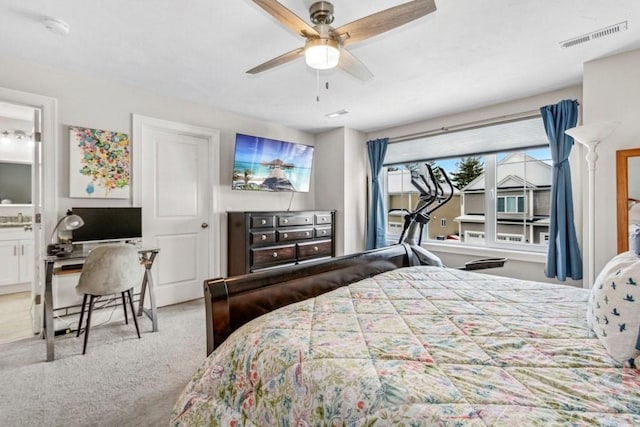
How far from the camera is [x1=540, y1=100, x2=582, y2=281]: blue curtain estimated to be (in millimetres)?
2805

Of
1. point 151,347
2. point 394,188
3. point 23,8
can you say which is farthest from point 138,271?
point 394,188

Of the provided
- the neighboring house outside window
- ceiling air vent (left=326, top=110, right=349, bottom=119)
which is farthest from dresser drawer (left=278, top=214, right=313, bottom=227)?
the neighboring house outside window

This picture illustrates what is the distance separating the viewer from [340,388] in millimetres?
789

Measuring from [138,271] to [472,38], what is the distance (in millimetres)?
3193

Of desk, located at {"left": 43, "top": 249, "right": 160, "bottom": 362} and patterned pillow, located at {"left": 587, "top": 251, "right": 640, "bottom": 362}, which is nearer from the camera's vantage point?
patterned pillow, located at {"left": 587, "top": 251, "right": 640, "bottom": 362}

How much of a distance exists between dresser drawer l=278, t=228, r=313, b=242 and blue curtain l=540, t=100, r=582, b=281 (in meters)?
2.63

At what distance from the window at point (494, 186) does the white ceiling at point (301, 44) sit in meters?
0.45

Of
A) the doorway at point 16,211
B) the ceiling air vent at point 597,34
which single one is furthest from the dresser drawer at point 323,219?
the doorway at point 16,211

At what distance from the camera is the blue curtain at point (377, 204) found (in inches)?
174

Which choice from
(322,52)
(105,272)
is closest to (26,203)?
(105,272)

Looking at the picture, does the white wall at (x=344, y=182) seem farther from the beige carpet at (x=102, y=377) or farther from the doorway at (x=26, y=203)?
the doorway at (x=26, y=203)

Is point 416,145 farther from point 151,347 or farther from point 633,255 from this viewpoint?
point 151,347

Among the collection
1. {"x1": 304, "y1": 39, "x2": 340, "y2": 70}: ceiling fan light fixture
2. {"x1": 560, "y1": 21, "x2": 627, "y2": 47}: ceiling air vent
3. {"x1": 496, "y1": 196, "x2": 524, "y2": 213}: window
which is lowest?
{"x1": 496, "y1": 196, "x2": 524, "y2": 213}: window

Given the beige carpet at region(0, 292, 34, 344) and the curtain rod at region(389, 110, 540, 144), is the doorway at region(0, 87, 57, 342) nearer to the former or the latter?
the beige carpet at region(0, 292, 34, 344)
